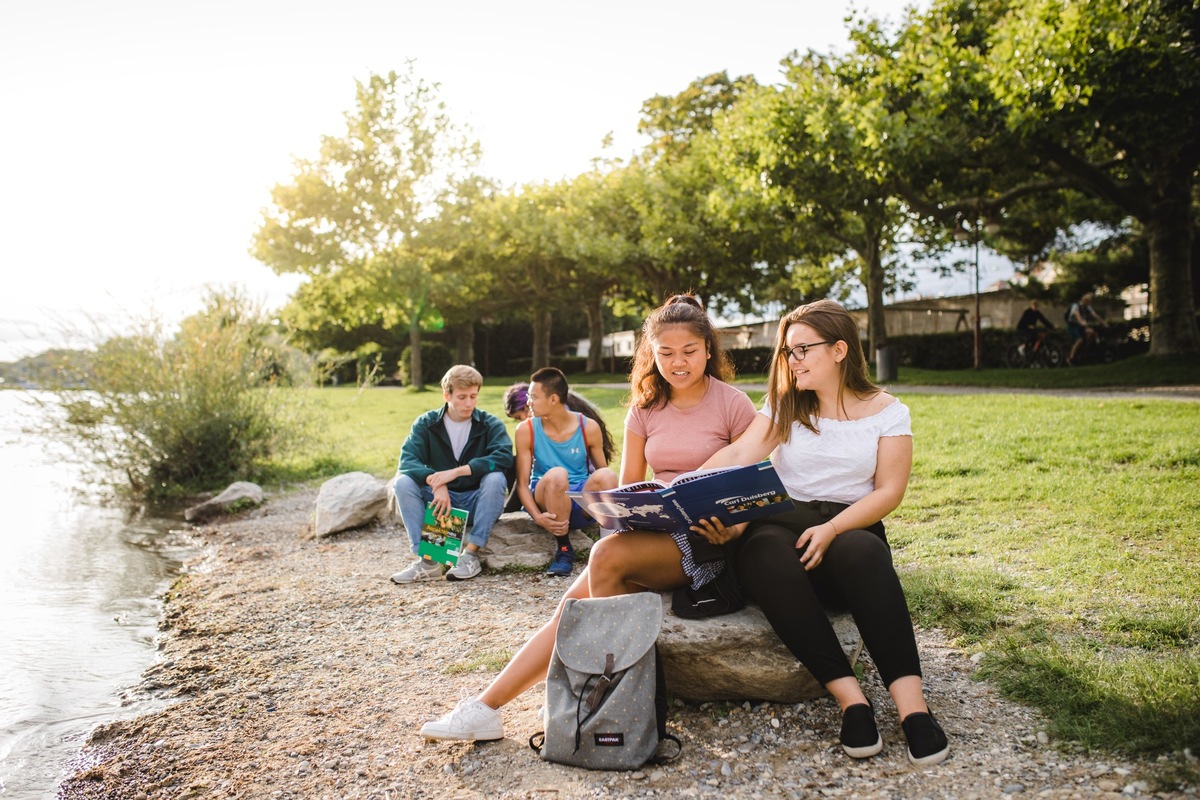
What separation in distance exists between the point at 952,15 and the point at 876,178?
3.36m

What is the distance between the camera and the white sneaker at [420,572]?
6.09 meters

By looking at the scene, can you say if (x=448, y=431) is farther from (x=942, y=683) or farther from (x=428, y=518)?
(x=942, y=683)

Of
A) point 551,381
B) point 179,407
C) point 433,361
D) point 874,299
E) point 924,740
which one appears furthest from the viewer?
point 433,361

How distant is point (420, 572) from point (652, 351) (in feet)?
10.1

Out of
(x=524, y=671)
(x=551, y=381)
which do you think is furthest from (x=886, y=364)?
(x=524, y=671)

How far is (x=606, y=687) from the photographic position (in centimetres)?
310

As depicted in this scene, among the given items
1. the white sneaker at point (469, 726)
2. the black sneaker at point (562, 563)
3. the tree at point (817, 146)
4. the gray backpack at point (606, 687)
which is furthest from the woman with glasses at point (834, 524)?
the tree at point (817, 146)

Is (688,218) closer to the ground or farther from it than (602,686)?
farther from it

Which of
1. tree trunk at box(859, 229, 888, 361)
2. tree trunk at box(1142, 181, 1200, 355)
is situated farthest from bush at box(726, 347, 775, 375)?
tree trunk at box(1142, 181, 1200, 355)

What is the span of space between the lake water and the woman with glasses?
3063mm

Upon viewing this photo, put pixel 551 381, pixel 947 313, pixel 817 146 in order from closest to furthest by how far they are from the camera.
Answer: pixel 551 381 < pixel 817 146 < pixel 947 313

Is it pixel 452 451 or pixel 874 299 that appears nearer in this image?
pixel 452 451

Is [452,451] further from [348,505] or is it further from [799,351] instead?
[799,351]

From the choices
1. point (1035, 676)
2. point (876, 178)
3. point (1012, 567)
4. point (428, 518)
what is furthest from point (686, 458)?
point (876, 178)
